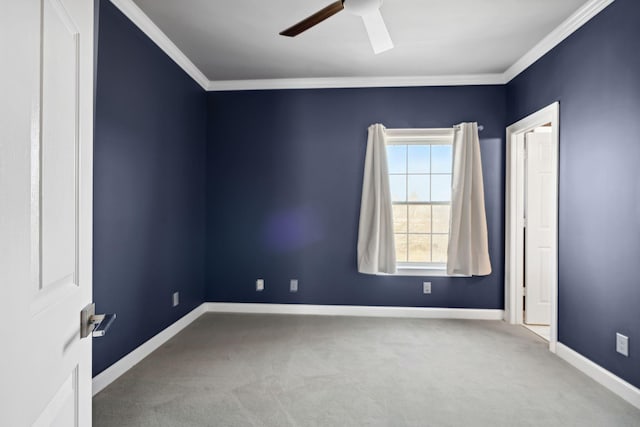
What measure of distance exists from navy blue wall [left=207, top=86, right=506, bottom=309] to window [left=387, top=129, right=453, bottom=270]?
23cm

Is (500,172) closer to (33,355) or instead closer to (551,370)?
(551,370)

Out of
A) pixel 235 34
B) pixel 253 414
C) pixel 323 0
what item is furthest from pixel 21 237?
pixel 235 34

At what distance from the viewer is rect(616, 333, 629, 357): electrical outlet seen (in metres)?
2.36

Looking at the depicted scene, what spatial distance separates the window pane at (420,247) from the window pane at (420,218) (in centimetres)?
7

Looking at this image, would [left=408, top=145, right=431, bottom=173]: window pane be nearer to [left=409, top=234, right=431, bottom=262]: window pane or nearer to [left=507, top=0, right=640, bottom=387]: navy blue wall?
[left=409, top=234, right=431, bottom=262]: window pane

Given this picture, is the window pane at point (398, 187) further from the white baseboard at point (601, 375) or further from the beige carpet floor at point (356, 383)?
the white baseboard at point (601, 375)

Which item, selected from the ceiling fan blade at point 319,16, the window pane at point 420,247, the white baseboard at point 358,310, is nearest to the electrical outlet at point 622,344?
the white baseboard at point 358,310

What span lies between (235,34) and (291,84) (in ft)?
3.82

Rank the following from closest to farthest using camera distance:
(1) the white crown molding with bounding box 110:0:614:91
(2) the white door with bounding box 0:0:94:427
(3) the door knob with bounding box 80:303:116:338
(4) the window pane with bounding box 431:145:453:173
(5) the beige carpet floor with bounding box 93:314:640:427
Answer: (2) the white door with bounding box 0:0:94:427 → (3) the door knob with bounding box 80:303:116:338 → (5) the beige carpet floor with bounding box 93:314:640:427 → (1) the white crown molding with bounding box 110:0:614:91 → (4) the window pane with bounding box 431:145:453:173

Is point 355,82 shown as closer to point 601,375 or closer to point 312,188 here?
point 312,188

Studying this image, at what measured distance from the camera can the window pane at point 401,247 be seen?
428 cm

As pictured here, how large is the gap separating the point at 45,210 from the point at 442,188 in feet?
13.2

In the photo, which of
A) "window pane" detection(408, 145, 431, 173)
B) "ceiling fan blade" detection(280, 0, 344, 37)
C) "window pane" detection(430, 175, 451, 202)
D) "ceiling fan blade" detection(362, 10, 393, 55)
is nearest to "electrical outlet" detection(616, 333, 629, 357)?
"window pane" detection(430, 175, 451, 202)

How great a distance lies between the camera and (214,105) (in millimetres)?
4387
